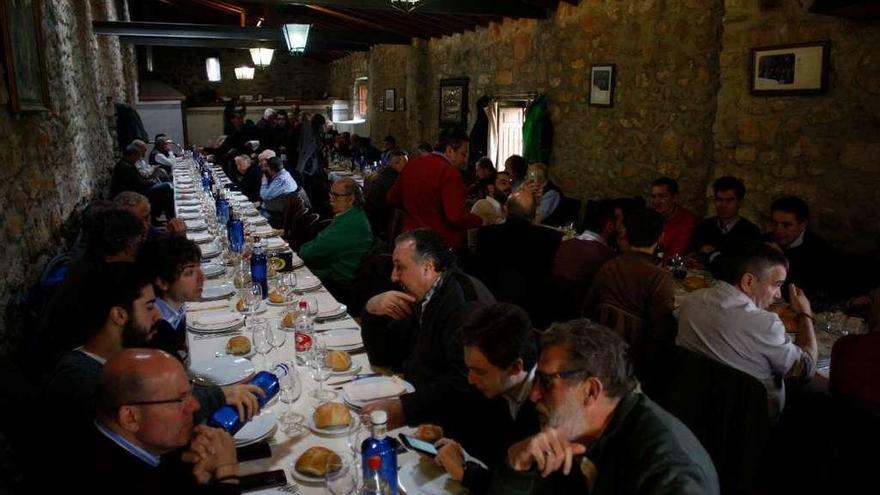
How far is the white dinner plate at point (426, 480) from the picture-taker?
1.74 m

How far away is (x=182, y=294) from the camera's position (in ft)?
A: 10.5

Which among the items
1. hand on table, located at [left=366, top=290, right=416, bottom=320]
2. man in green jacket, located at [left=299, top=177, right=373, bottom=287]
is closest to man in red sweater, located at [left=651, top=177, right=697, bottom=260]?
man in green jacket, located at [left=299, top=177, right=373, bottom=287]

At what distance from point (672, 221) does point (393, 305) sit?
9.72 feet

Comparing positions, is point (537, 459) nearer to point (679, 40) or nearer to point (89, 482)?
point (89, 482)

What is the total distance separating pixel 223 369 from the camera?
8.36 ft

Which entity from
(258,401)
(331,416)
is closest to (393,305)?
(331,416)

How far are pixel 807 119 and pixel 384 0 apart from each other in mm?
4462

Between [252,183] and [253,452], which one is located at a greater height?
[252,183]

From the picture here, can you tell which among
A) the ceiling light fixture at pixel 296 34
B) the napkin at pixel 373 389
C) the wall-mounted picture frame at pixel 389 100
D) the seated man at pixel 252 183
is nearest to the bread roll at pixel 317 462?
the napkin at pixel 373 389

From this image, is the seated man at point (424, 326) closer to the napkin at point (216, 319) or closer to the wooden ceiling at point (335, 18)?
the napkin at point (216, 319)

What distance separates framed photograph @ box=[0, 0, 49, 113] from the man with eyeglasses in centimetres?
316

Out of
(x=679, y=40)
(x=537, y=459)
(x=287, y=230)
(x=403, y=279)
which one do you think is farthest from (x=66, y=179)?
(x=679, y=40)

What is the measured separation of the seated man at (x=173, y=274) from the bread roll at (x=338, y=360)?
2.92 feet

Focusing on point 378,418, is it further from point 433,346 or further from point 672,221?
point 672,221
